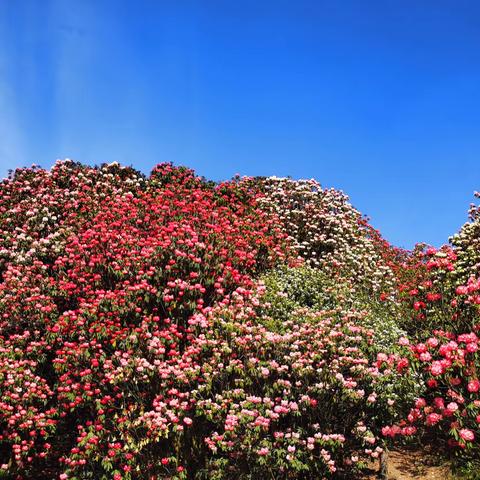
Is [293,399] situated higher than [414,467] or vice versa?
[293,399]

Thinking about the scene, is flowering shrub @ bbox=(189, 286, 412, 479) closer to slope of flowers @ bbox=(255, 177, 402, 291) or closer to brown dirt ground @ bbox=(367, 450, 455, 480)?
brown dirt ground @ bbox=(367, 450, 455, 480)

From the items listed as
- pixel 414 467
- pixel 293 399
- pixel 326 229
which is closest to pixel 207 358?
pixel 293 399

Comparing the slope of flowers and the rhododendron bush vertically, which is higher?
the slope of flowers

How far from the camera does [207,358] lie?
34.5ft

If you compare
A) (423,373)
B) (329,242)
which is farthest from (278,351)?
(329,242)

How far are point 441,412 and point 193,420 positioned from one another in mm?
4149

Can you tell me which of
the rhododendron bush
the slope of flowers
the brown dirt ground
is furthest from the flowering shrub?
the slope of flowers

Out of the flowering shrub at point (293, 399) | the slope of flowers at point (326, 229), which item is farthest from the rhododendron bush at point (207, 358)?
the slope of flowers at point (326, 229)

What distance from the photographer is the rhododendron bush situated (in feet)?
29.5

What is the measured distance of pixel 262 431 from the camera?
912cm

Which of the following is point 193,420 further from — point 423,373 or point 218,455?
point 423,373

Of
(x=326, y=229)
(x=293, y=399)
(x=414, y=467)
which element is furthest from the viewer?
(x=326, y=229)

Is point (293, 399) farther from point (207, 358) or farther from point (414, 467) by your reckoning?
point (414, 467)

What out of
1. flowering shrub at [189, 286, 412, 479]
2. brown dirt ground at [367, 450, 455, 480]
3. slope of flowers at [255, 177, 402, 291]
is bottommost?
brown dirt ground at [367, 450, 455, 480]
